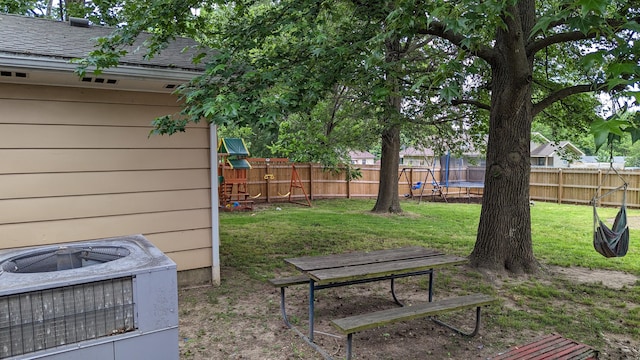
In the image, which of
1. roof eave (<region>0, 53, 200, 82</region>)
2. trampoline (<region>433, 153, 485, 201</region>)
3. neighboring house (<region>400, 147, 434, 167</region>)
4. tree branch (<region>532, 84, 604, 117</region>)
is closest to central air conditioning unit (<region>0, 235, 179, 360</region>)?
roof eave (<region>0, 53, 200, 82</region>)

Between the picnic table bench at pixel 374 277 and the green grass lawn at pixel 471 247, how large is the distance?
70 cm

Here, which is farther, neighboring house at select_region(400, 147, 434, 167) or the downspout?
neighboring house at select_region(400, 147, 434, 167)

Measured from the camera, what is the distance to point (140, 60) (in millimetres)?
3764

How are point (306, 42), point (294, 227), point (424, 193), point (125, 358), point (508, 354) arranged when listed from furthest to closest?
1. point (424, 193)
2. point (294, 227)
3. point (306, 42)
4. point (508, 354)
5. point (125, 358)

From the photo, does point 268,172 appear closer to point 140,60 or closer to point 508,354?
point 140,60

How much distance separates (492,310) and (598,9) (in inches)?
121

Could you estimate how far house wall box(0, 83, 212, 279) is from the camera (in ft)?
11.6

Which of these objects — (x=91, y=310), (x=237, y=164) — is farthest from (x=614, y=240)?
(x=237, y=164)

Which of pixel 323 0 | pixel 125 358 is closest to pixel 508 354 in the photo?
pixel 125 358

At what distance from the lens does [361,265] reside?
3289 mm

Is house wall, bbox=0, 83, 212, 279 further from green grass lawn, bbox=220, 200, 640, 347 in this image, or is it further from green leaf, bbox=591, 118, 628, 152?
green leaf, bbox=591, 118, 628, 152

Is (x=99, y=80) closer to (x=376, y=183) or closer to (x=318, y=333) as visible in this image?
(x=318, y=333)

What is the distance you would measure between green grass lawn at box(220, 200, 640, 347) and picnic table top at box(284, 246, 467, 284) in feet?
2.68

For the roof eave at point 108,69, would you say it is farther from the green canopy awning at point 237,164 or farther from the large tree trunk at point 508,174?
the green canopy awning at point 237,164
